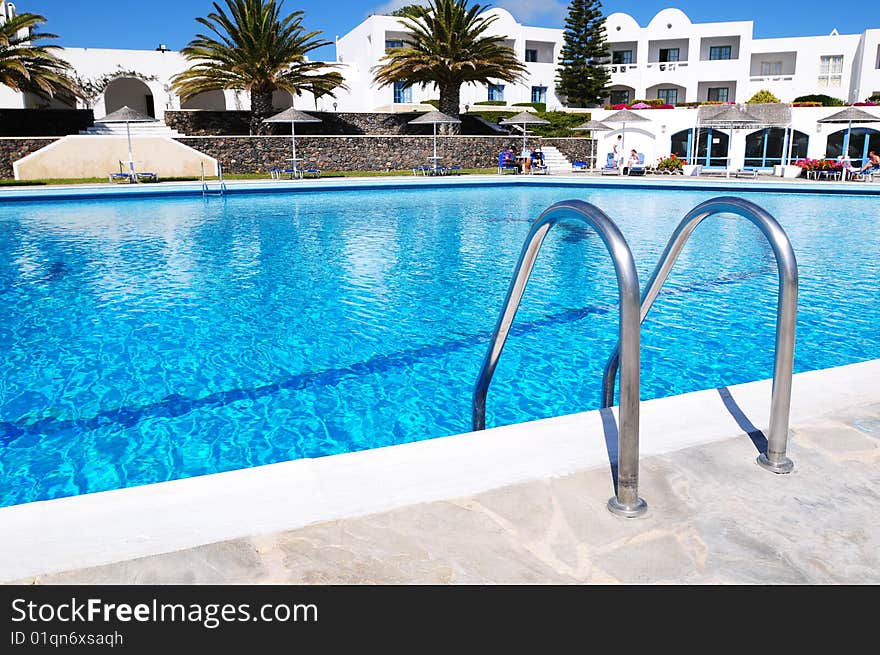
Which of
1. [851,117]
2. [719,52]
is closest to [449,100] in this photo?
[851,117]

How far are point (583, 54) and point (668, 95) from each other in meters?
7.05

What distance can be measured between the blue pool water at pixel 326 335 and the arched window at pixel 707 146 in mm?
21112

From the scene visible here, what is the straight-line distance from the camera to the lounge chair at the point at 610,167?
1133 inches

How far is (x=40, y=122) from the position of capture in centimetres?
2788

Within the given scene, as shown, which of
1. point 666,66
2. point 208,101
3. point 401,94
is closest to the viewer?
point 208,101

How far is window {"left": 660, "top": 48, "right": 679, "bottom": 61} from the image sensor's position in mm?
50156

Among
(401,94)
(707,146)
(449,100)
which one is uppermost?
(401,94)

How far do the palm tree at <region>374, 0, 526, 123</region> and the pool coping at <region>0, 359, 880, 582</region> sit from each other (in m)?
28.8

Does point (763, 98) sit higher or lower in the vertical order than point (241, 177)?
higher

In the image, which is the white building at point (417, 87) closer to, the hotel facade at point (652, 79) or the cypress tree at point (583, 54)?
the hotel facade at point (652, 79)

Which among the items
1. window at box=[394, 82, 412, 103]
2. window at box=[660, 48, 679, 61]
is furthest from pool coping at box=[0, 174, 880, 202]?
window at box=[660, 48, 679, 61]

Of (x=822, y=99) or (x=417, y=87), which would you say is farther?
Answer: (x=417, y=87)

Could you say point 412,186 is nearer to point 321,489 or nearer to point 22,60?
point 22,60

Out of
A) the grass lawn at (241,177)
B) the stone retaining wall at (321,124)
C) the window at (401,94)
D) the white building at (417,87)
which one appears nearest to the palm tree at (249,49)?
the stone retaining wall at (321,124)
